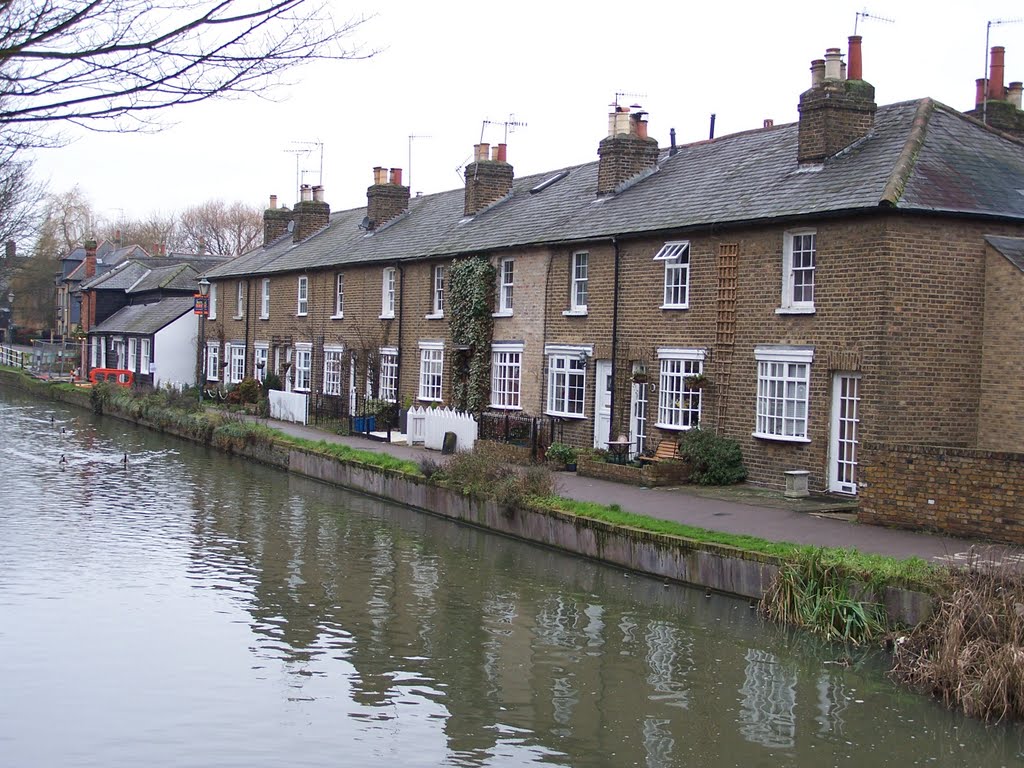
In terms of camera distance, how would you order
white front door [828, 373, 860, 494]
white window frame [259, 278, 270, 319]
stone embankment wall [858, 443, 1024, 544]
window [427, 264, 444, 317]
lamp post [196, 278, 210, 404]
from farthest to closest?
lamp post [196, 278, 210, 404], white window frame [259, 278, 270, 319], window [427, 264, 444, 317], white front door [828, 373, 860, 494], stone embankment wall [858, 443, 1024, 544]

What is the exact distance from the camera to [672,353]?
22.3 metres

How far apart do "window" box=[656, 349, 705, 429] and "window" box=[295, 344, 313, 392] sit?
1845cm

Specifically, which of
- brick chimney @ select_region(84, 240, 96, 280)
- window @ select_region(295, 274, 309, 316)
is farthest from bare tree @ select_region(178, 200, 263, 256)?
window @ select_region(295, 274, 309, 316)

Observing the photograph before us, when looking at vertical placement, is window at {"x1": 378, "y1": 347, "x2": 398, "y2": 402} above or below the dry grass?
above

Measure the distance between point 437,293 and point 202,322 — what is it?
2054cm

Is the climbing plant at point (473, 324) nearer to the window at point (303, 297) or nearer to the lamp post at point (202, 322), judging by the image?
the window at point (303, 297)

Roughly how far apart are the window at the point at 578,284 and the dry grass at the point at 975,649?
1470cm

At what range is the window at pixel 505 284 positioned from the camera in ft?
92.0

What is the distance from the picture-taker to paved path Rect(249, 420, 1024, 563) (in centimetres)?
1408

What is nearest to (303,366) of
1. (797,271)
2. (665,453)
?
(665,453)

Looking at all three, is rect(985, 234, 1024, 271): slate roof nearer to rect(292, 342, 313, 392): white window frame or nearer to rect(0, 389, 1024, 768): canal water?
rect(0, 389, 1024, 768): canal water

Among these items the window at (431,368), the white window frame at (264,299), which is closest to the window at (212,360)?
the white window frame at (264,299)

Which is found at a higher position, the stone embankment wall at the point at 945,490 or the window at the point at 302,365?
the window at the point at 302,365

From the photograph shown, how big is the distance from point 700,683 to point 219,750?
4875 millimetres
